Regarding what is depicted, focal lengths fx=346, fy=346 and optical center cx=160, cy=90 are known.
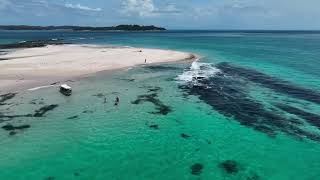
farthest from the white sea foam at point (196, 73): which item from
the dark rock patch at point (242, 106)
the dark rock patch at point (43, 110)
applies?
the dark rock patch at point (43, 110)

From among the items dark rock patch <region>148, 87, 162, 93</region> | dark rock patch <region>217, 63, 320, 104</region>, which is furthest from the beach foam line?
dark rock patch <region>148, 87, 162, 93</region>

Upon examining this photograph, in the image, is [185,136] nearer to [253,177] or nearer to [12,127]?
[253,177]

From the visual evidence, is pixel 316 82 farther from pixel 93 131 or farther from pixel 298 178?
pixel 93 131

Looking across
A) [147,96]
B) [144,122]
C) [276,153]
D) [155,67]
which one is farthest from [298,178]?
[155,67]

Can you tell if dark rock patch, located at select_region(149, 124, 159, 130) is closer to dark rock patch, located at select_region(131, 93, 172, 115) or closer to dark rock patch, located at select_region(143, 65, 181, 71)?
dark rock patch, located at select_region(131, 93, 172, 115)

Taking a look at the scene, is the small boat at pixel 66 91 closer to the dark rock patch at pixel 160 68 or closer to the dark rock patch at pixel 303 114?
the dark rock patch at pixel 160 68
